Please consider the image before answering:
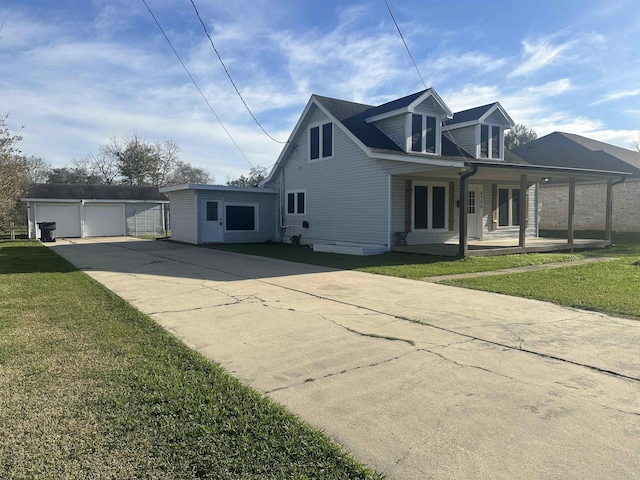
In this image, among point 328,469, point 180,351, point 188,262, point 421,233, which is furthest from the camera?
point 421,233

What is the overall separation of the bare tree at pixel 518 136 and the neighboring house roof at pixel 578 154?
17.2m

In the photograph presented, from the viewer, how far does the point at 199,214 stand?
1961cm

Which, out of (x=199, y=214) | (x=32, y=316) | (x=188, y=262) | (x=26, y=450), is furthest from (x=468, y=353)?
(x=199, y=214)

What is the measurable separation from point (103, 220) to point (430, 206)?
68.7 ft

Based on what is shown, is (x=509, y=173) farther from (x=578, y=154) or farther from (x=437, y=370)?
(x=578, y=154)

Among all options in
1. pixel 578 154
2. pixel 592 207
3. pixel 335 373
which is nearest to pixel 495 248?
pixel 335 373

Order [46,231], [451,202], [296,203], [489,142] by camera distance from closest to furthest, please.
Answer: [451,202], [489,142], [296,203], [46,231]

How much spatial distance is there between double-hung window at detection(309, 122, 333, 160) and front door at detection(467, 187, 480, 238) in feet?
19.8

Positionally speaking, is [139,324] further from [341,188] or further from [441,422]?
[341,188]

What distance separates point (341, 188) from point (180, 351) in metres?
13.0

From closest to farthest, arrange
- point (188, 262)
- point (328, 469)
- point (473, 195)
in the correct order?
point (328, 469)
point (188, 262)
point (473, 195)

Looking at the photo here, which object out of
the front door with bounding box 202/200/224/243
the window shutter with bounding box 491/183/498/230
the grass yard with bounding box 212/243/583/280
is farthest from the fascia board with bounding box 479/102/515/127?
the front door with bounding box 202/200/224/243

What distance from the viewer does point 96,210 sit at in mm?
27531

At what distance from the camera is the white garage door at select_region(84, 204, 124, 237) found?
27281 millimetres
